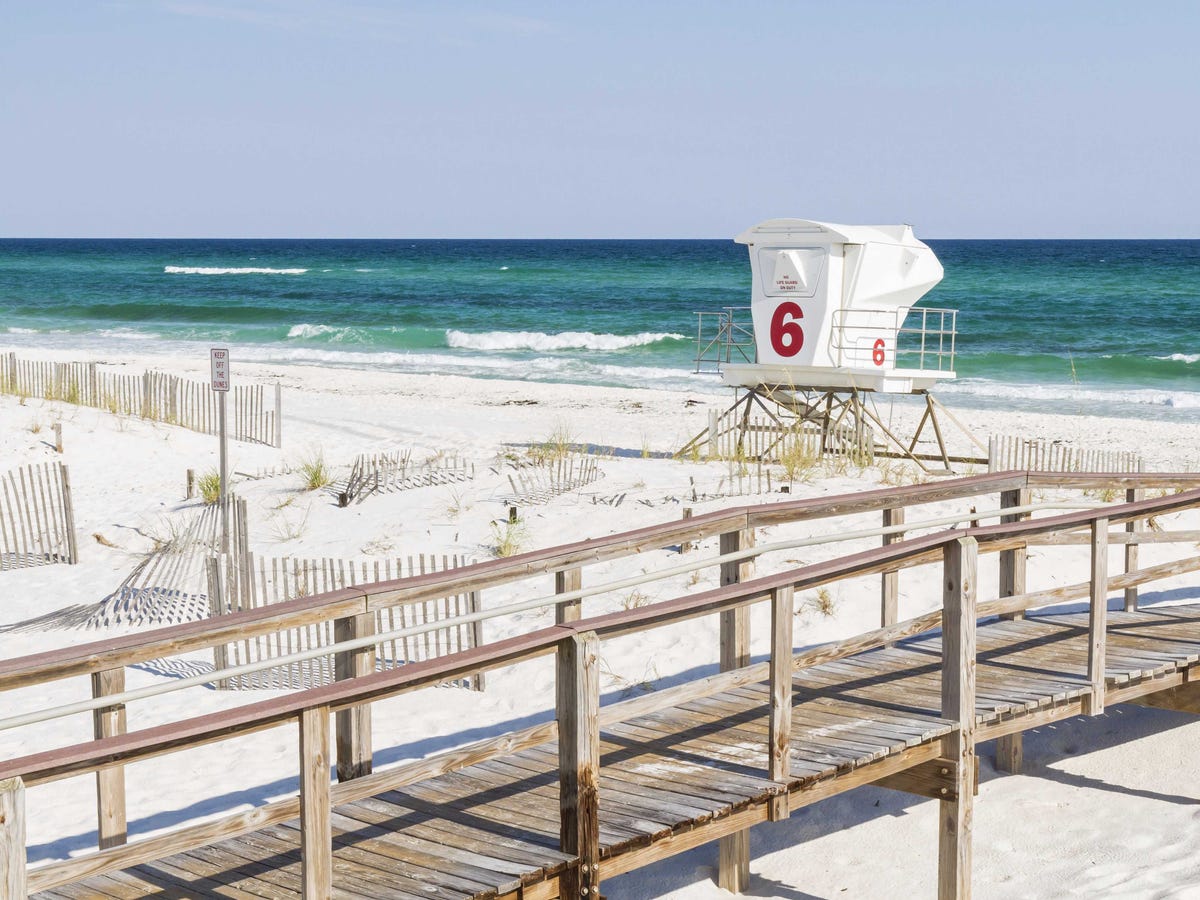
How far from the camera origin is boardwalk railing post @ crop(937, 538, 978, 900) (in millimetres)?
5809

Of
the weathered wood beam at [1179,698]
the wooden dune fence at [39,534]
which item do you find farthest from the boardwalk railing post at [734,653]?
the wooden dune fence at [39,534]

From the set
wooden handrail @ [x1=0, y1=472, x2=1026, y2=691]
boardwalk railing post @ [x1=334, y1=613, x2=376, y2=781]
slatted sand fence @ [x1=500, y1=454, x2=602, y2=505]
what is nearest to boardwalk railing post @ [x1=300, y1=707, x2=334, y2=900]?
wooden handrail @ [x1=0, y1=472, x2=1026, y2=691]

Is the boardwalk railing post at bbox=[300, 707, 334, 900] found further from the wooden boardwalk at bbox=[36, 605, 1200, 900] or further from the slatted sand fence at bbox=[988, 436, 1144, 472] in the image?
the slatted sand fence at bbox=[988, 436, 1144, 472]

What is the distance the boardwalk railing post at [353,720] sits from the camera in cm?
562

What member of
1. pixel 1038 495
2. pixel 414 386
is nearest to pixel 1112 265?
pixel 414 386

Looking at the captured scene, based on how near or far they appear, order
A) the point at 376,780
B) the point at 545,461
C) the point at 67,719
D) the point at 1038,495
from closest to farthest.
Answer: the point at 376,780
the point at 67,719
the point at 1038,495
the point at 545,461

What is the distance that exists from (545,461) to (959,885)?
999cm

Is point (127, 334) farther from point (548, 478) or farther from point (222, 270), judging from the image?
point (222, 270)

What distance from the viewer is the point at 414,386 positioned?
32.2m

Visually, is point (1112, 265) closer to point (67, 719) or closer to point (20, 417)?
point (20, 417)

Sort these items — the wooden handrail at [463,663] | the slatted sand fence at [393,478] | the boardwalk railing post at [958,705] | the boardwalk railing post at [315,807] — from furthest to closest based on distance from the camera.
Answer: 1. the slatted sand fence at [393,478]
2. the boardwalk railing post at [958,705]
3. the boardwalk railing post at [315,807]
4. the wooden handrail at [463,663]

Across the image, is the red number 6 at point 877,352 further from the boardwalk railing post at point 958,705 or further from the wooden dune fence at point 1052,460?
the boardwalk railing post at point 958,705

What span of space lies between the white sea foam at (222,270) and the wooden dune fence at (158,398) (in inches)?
2479

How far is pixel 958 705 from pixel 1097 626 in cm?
106
